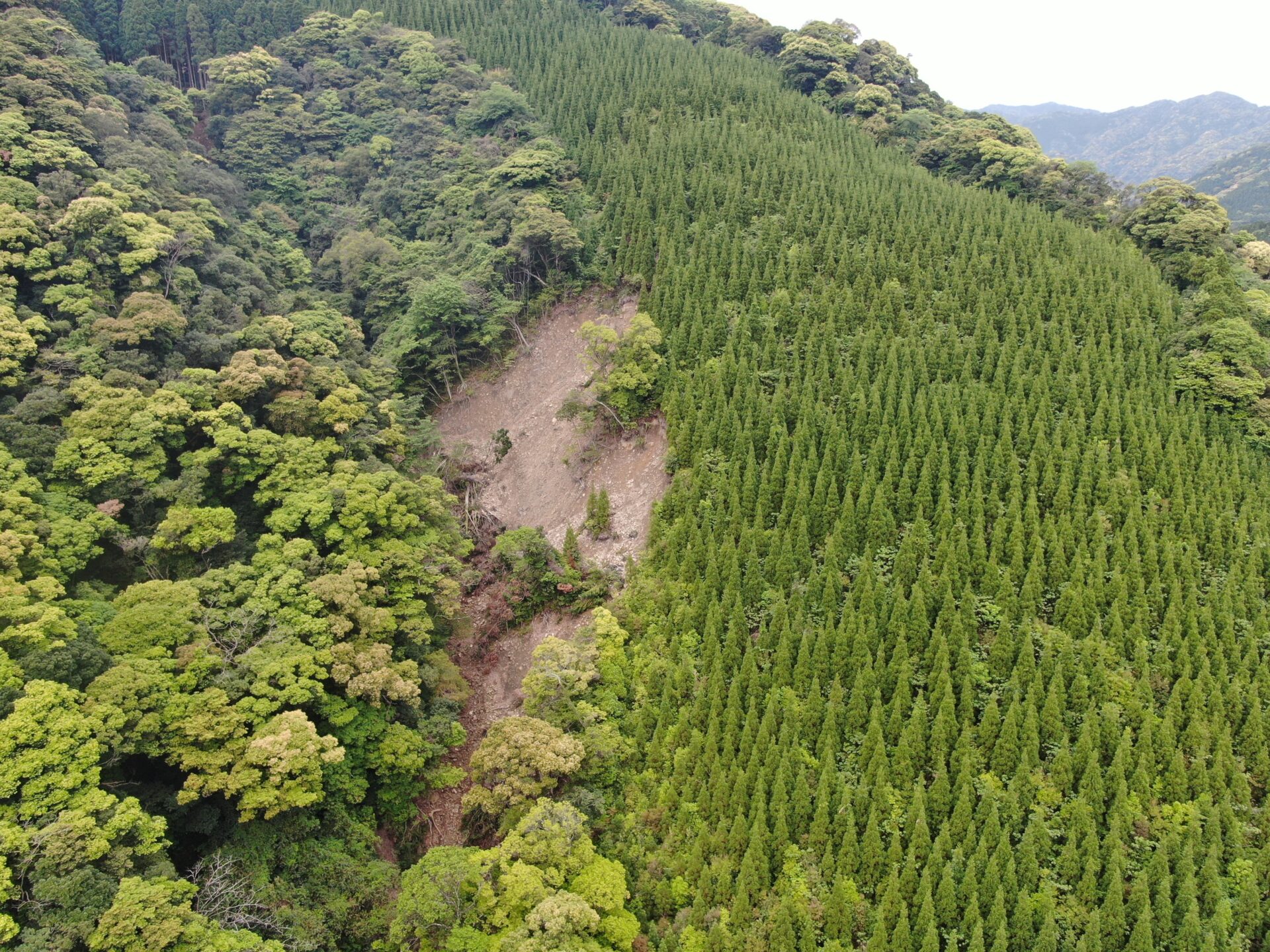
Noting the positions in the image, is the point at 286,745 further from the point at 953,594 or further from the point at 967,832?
the point at 953,594

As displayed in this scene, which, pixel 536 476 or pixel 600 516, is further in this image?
pixel 536 476

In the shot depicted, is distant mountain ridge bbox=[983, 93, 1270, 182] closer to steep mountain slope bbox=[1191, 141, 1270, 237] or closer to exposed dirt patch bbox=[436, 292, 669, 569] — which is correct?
steep mountain slope bbox=[1191, 141, 1270, 237]

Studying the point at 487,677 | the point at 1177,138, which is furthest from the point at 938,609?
the point at 1177,138

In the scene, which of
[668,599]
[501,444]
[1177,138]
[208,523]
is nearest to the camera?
[208,523]

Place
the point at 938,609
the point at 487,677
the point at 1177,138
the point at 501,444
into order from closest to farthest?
the point at 938,609 < the point at 487,677 < the point at 501,444 < the point at 1177,138

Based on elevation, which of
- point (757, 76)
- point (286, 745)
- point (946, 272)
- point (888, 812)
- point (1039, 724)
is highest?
point (757, 76)

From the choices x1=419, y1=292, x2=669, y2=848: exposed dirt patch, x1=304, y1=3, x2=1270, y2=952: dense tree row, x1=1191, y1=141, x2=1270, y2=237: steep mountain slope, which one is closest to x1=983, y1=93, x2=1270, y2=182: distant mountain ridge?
x1=1191, y1=141, x2=1270, y2=237: steep mountain slope

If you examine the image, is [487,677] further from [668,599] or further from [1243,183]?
[1243,183]

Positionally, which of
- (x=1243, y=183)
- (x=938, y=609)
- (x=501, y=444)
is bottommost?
(x=501, y=444)

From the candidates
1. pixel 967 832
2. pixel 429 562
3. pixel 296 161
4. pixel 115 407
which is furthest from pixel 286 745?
pixel 296 161
